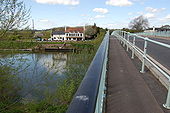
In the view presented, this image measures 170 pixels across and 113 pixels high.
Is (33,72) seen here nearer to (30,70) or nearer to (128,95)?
(30,70)

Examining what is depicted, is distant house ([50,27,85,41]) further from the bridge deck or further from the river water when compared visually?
the bridge deck

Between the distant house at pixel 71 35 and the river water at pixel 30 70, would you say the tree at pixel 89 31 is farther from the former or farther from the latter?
the river water at pixel 30 70

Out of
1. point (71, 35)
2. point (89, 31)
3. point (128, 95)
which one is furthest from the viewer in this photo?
point (71, 35)

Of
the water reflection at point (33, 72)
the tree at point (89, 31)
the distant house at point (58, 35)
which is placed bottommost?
the water reflection at point (33, 72)

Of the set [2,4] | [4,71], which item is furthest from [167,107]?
[2,4]

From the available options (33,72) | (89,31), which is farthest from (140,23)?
(33,72)

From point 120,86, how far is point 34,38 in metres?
3.03

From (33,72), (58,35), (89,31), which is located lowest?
Result: (33,72)

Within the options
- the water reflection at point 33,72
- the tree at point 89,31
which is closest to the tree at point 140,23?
the tree at point 89,31

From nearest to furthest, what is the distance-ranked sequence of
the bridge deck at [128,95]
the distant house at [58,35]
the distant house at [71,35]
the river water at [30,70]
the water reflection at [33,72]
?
the bridge deck at [128,95], the river water at [30,70], the water reflection at [33,72], the distant house at [71,35], the distant house at [58,35]

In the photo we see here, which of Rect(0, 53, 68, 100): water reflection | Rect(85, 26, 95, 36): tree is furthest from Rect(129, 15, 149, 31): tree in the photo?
Rect(0, 53, 68, 100): water reflection

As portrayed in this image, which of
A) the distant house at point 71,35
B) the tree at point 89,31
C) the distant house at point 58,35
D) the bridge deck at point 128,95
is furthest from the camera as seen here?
the distant house at point 58,35

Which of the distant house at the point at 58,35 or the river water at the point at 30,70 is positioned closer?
the river water at the point at 30,70

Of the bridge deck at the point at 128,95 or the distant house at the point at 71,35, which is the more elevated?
the distant house at the point at 71,35
